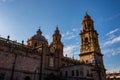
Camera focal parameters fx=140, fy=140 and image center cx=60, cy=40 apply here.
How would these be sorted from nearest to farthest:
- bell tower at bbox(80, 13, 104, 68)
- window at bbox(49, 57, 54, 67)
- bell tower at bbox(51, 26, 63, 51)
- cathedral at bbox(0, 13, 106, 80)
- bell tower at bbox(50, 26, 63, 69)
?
1. cathedral at bbox(0, 13, 106, 80)
2. window at bbox(49, 57, 54, 67)
3. bell tower at bbox(50, 26, 63, 69)
4. bell tower at bbox(80, 13, 104, 68)
5. bell tower at bbox(51, 26, 63, 51)

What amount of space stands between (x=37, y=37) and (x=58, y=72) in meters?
16.5

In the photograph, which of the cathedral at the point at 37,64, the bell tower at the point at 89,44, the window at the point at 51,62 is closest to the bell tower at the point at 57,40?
the cathedral at the point at 37,64

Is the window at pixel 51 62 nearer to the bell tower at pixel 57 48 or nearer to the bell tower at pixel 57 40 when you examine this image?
the bell tower at pixel 57 48

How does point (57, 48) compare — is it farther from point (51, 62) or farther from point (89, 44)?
point (89, 44)

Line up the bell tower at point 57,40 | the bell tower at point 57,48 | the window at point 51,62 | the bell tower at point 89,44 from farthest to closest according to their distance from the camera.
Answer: the bell tower at point 57,40 → the bell tower at point 89,44 → the bell tower at point 57,48 → the window at point 51,62

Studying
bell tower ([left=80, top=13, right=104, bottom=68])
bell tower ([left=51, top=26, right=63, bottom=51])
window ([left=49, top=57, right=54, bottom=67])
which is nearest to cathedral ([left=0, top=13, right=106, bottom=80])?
window ([left=49, top=57, right=54, bottom=67])

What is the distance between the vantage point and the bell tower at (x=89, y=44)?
5744cm

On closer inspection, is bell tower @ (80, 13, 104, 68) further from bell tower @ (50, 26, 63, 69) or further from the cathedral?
bell tower @ (50, 26, 63, 69)

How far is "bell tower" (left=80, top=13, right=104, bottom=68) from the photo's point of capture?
188 feet

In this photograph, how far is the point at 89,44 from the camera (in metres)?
60.2

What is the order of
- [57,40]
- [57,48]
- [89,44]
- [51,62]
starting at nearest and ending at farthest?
[51,62] < [57,48] < [89,44] < [57,40]

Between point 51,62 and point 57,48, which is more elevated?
point 57,48

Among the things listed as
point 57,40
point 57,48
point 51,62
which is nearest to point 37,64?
point 51,62

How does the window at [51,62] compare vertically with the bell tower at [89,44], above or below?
below
